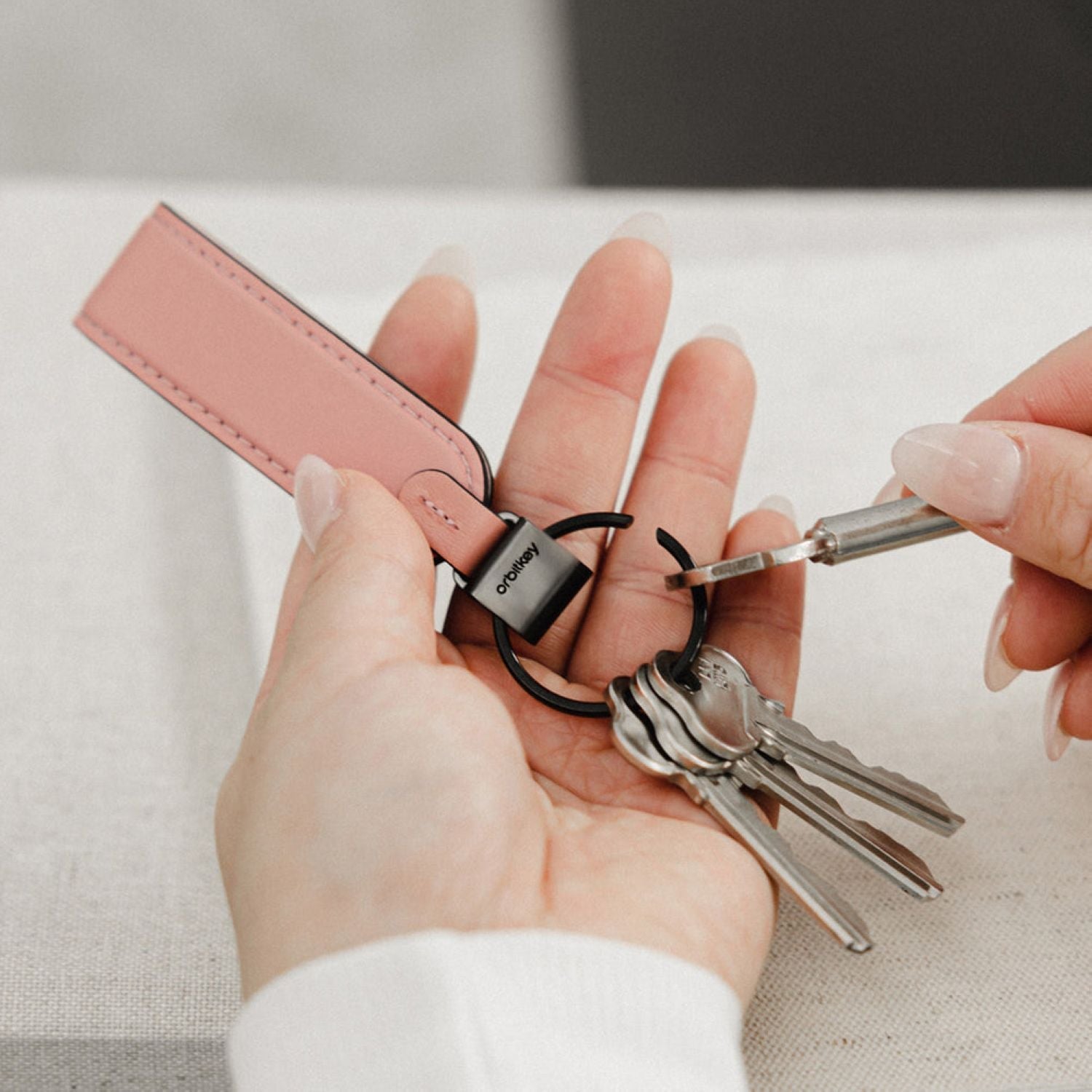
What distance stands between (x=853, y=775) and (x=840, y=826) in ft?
0.11

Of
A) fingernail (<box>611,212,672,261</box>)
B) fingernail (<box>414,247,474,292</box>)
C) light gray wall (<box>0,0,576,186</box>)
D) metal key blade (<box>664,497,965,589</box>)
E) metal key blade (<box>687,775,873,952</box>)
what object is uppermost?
light gray wall (<box>0,0,576,186</box>)

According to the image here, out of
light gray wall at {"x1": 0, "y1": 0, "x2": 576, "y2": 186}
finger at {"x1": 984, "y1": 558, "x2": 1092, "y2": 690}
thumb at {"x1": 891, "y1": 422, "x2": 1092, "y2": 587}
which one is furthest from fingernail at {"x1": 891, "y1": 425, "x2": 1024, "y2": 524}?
light gray wall at {"x1": 0, "y1": 0, "x2": 576, "y2": 186}

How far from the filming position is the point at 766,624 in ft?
2.43

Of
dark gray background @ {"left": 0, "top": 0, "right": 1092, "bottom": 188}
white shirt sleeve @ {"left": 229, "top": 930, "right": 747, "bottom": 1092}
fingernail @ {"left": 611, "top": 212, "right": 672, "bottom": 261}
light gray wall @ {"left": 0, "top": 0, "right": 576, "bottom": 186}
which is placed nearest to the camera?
white shirt sleeve @ {"left": 229, "top": 930, "right": 747, "bottom": 1092}

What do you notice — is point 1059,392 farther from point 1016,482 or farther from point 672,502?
point 672,502

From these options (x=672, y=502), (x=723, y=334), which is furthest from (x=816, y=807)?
(x=723, y=334)

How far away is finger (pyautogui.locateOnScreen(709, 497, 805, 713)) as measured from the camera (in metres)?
0.73

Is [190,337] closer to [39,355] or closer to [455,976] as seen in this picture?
[39,355]

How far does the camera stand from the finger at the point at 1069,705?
71cm

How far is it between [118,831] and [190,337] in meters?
0.34

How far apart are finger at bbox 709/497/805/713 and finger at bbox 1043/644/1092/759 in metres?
0.17

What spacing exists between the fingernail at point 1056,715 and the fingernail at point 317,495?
1.59 ft

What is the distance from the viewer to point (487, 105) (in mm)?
1983

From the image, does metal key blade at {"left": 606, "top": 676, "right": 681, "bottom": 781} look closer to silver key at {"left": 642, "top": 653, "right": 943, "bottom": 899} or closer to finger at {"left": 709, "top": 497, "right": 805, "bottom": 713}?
silver key at {"left": 642, "top": 653, "right": 943, "bottom": 899}
